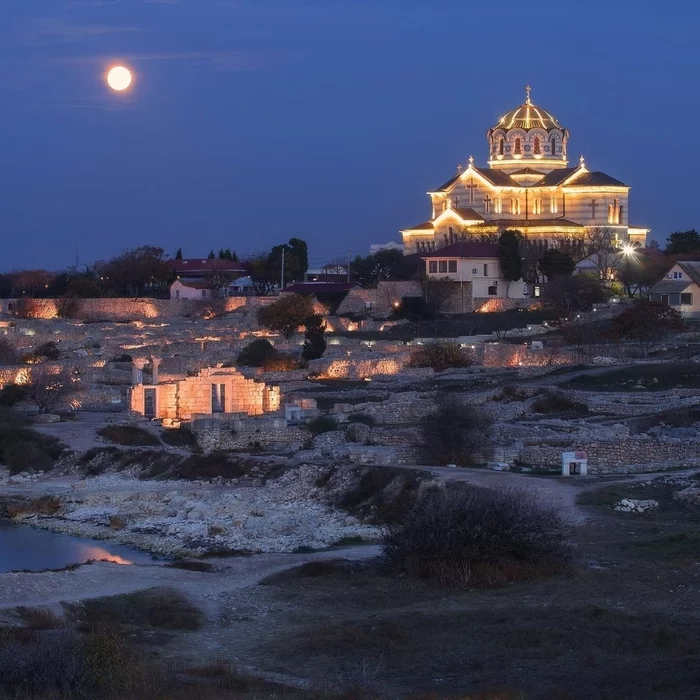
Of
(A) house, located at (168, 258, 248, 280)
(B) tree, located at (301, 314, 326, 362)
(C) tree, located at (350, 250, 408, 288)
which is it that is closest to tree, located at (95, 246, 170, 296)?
(A) house, located at (168, 258, 248, 280)

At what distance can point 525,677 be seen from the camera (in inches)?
571

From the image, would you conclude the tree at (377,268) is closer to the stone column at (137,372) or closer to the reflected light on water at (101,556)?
the stone column at (137,372)

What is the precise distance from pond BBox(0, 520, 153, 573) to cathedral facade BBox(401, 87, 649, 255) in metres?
49.0

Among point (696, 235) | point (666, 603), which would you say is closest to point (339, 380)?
point (666, 603)

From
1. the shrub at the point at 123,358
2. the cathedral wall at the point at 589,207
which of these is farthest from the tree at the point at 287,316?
the cathedral wall at the point at 589,207

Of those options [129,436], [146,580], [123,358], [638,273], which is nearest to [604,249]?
[638,273]

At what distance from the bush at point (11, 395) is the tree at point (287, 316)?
1848cm

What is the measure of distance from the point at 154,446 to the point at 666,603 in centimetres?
1912

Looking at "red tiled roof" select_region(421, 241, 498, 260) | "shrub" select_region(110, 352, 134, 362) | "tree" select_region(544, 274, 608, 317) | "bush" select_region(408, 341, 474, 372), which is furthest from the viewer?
"red tiled roof" select_region(421, 241, 498, 260)

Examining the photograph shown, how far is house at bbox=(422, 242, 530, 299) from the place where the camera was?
66312 millimetres

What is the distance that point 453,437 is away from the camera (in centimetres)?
3008

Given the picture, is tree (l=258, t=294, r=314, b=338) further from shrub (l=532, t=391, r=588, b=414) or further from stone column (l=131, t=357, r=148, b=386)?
shrub (l=532, t=391, r=588, b=414)

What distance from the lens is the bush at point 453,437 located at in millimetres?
29812

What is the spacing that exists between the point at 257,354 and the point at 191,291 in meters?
24.8
